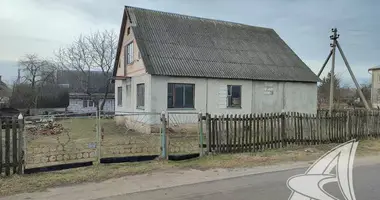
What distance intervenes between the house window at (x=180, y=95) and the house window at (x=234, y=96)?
7.36 feet

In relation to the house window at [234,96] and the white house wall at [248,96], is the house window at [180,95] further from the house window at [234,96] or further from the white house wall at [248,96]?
the house window at [234,96]

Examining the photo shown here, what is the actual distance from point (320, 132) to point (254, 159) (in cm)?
408

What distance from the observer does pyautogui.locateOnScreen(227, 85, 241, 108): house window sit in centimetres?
1803

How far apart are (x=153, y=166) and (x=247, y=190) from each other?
2.93 m

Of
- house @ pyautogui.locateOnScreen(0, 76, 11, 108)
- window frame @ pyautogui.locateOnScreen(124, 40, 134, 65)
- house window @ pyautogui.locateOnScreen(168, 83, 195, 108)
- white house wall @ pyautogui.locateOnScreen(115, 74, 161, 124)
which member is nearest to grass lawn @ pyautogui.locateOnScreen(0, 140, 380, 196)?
white house wall @ pyautogui.locateOnScreen(115, 74, 161, 124)

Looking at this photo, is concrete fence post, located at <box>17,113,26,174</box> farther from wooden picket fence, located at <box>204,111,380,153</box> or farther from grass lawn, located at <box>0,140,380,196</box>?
wooden picket fence, located at <box>204,111,380,153</box>

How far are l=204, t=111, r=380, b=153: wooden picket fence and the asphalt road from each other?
2.61m

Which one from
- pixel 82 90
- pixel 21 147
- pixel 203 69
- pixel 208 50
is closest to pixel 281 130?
pixel 203 69

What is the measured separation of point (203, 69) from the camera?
17438 mm

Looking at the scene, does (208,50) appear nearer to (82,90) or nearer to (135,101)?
(135,101)

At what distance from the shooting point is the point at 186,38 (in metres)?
19.4

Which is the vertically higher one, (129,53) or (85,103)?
(129,53)

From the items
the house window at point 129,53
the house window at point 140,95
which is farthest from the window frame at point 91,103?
the house window at point 140,95
